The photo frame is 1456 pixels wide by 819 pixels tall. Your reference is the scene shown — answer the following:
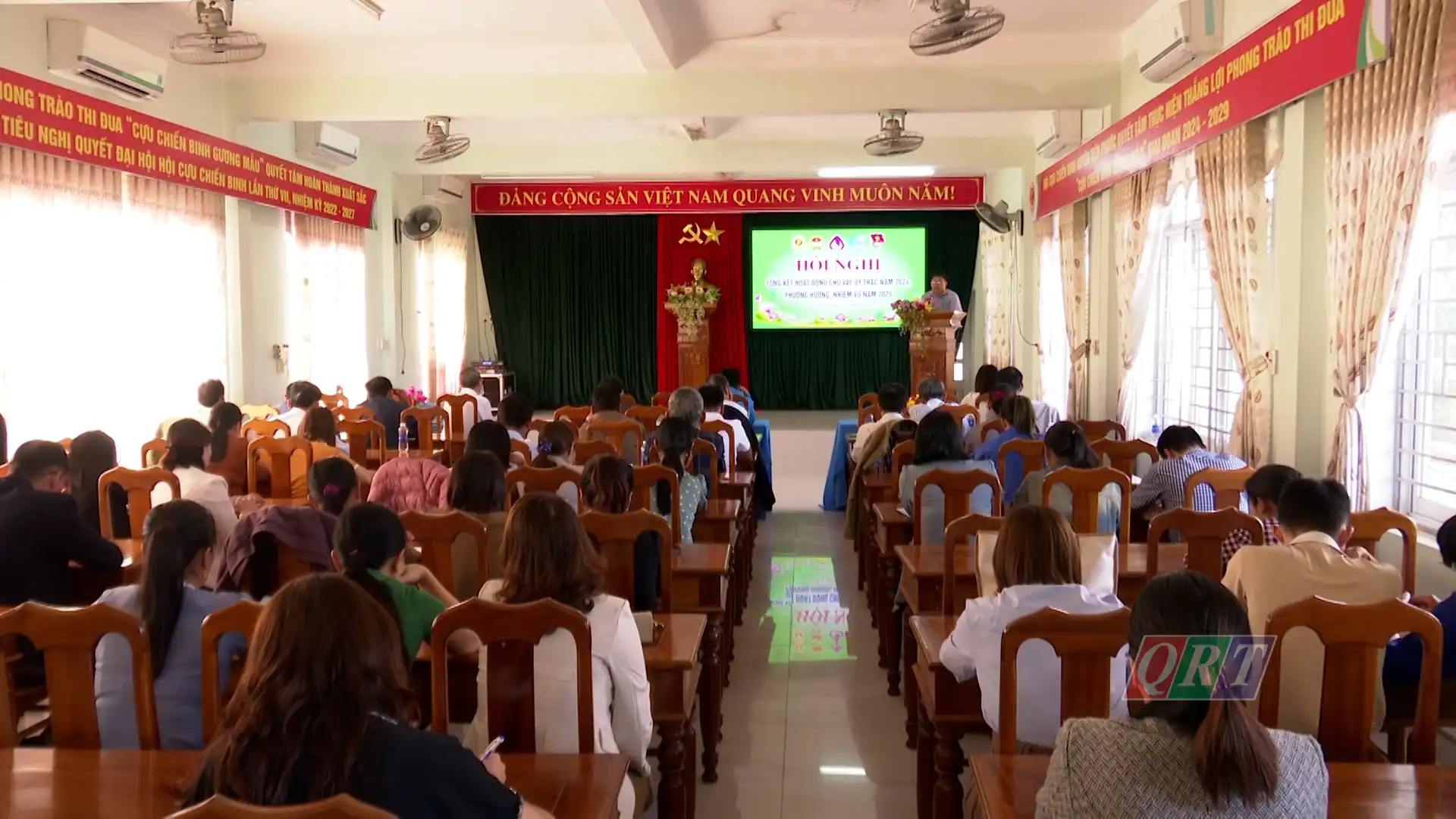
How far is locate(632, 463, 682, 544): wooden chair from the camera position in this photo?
434 cm

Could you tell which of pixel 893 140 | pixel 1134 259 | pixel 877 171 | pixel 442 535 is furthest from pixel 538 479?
pixel 877 171

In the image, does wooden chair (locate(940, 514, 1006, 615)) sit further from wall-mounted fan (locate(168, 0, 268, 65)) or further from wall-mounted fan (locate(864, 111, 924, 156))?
wall-mounted fan (locate(864, 111, 924, 156))

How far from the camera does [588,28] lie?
710 centimetres

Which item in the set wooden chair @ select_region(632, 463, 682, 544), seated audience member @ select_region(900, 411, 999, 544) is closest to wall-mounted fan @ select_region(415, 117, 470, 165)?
wooden chair @ select_region(632, 463, 682, 544)

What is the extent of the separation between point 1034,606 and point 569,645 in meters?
1.02

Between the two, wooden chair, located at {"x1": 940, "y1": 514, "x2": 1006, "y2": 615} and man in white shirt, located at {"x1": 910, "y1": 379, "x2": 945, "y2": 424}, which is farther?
man in white shirt, located at {"x1": 910, "y1": 379, "x2": 945, "y2": 424}

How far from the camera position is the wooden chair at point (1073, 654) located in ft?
6.75

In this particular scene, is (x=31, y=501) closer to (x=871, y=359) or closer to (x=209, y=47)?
(x=209, y=47)

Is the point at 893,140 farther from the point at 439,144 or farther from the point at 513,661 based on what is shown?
the point at 513,661

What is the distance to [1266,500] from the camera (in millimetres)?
3461

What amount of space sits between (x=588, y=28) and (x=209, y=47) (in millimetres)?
2616

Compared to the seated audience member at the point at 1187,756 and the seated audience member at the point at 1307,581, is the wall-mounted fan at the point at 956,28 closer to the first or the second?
the seated audience member at the point at 1307,581

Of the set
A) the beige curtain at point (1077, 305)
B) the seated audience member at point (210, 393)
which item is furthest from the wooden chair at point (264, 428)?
the beige curtain at point (1077, 305)

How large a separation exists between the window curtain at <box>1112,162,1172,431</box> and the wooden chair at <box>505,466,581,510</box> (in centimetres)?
435
